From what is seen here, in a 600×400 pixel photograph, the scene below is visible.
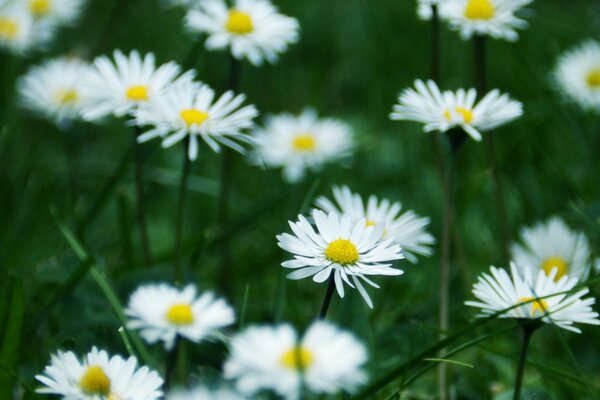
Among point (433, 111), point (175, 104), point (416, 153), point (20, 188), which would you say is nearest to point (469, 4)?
point (433, 111)

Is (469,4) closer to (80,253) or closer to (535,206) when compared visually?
(535,206)

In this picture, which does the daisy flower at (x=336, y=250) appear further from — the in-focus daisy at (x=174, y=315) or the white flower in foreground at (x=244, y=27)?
the white flower in foreground at (x=244, y=27)

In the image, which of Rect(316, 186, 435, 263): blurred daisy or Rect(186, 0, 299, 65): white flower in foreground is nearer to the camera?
Rect(316, 186, 435, 263): blurred daisy

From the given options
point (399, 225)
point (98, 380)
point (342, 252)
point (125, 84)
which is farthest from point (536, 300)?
point (125, 84)

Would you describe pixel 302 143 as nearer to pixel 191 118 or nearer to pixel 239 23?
pixel 239 23

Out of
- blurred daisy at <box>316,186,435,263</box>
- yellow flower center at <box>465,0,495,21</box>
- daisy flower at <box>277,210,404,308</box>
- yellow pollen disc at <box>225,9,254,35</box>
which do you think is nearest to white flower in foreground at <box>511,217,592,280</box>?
blurred daisy at <box>316,186,435,263</box>

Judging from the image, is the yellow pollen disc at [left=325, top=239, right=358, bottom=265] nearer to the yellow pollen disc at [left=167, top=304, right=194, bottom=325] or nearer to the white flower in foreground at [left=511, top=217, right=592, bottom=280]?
the yellow pollen disc at [left=167, top=304, right=194, bottom=325]
